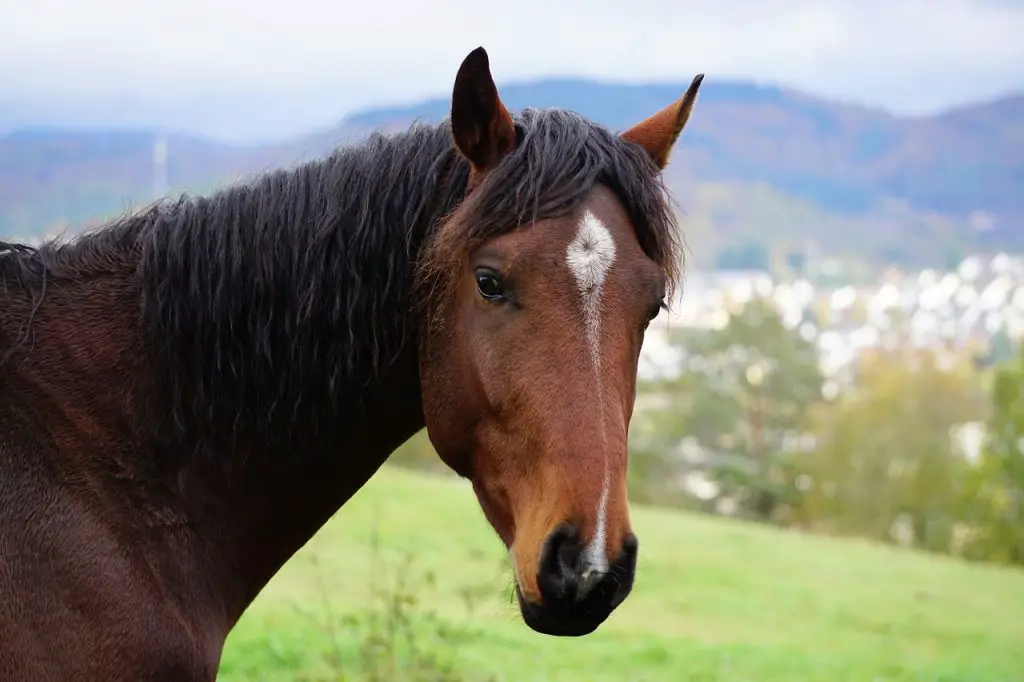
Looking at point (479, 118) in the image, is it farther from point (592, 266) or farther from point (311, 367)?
point (311, 367)

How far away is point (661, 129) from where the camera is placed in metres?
2.87

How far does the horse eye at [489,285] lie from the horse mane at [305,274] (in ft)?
0.48

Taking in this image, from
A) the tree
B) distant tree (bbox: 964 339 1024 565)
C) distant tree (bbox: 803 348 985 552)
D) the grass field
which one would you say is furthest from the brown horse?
the tree

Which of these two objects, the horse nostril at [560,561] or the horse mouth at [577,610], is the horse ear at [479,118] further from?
the horse mouth at [577,610]

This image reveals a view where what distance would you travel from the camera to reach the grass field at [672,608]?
24.0 ft

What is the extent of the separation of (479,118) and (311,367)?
0.79m

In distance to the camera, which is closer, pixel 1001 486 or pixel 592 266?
pixel 592 266

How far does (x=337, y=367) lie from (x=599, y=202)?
82cm

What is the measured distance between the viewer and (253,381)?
2.70 m

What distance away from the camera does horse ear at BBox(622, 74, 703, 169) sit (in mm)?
2869

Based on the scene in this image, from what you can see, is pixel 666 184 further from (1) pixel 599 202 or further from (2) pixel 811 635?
(2) pixel 811 635

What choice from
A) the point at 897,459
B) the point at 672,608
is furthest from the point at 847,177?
the point at 672,608

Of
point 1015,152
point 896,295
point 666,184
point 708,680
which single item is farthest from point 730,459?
point 1015,152

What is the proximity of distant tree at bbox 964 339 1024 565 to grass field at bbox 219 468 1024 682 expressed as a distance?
46.0 feet
